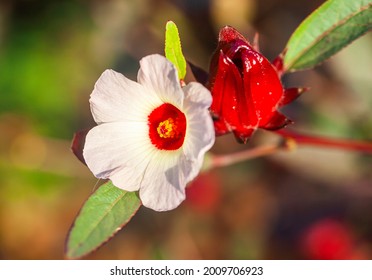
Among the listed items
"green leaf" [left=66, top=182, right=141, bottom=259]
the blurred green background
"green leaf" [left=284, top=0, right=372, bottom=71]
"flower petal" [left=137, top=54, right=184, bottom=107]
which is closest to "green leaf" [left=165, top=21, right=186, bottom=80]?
"flower petal" [left=137, top=54, right=184, bottom=107]

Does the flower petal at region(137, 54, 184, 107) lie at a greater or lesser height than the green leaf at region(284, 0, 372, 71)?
greater

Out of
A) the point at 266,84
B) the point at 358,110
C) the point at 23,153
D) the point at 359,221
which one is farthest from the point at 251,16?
the point at 266,84

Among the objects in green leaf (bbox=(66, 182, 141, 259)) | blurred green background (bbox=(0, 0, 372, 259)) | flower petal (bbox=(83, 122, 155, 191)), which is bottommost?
blurred green background (bbox=(0, 0, 372, 259))

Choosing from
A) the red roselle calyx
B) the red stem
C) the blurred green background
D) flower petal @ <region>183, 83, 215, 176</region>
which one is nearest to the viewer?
flower petal @ <region>183, 83, 215, 176</region>

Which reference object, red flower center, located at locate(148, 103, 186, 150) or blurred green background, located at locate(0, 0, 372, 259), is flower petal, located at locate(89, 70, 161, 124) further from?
blurred green background, located at locate(0, 0, 372, 259)

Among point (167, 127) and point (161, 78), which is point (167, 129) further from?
point (161, 78)

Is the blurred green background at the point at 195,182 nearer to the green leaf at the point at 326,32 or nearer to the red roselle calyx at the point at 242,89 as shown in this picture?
the green leaf at the point at 326,32

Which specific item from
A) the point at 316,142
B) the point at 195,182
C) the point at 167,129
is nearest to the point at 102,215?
the point at 167,129
